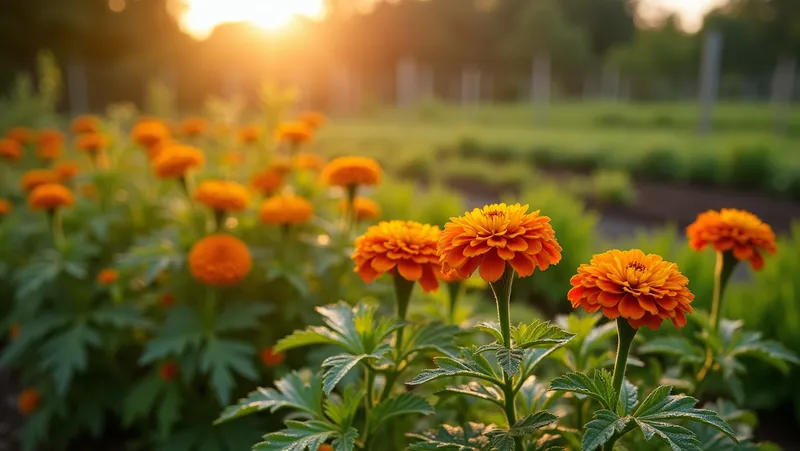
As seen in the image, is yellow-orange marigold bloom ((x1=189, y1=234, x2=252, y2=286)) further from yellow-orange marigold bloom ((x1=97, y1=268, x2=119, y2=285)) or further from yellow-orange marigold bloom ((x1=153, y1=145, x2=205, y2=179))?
yellow-orange marigold bloom ((x1=97, y1=268, x2=119, y2=285))

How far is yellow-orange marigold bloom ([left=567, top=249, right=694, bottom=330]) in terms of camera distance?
1005 mm

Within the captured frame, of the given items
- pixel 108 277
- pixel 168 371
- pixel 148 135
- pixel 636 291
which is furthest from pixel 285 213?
pixel 636 291

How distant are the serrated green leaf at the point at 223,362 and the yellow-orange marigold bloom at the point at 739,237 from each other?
51.5 inches

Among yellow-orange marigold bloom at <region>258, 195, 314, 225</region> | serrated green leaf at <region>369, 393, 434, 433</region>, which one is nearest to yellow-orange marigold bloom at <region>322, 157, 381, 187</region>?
yellow-orange marigold bloom at <region>258, 195, 314, 225</region>

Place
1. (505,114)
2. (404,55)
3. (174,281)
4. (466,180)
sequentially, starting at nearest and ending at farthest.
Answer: (174,281) < (466,180) < (505,114) < (404,55)

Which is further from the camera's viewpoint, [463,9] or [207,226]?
[463,9]

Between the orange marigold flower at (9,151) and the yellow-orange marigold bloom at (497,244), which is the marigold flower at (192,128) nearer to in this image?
the orange marigold flower at (9,151)

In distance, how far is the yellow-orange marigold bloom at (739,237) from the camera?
1498mm

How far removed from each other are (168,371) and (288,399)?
972mm

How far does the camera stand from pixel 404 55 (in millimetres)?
39500

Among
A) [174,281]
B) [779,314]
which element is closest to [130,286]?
[174,281]

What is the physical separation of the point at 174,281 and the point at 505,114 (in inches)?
751

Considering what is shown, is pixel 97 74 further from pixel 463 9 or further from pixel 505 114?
pixel 463 9

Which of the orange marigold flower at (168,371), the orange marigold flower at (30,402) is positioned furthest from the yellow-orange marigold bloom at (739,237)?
the orange marigold flower at (30,402)
